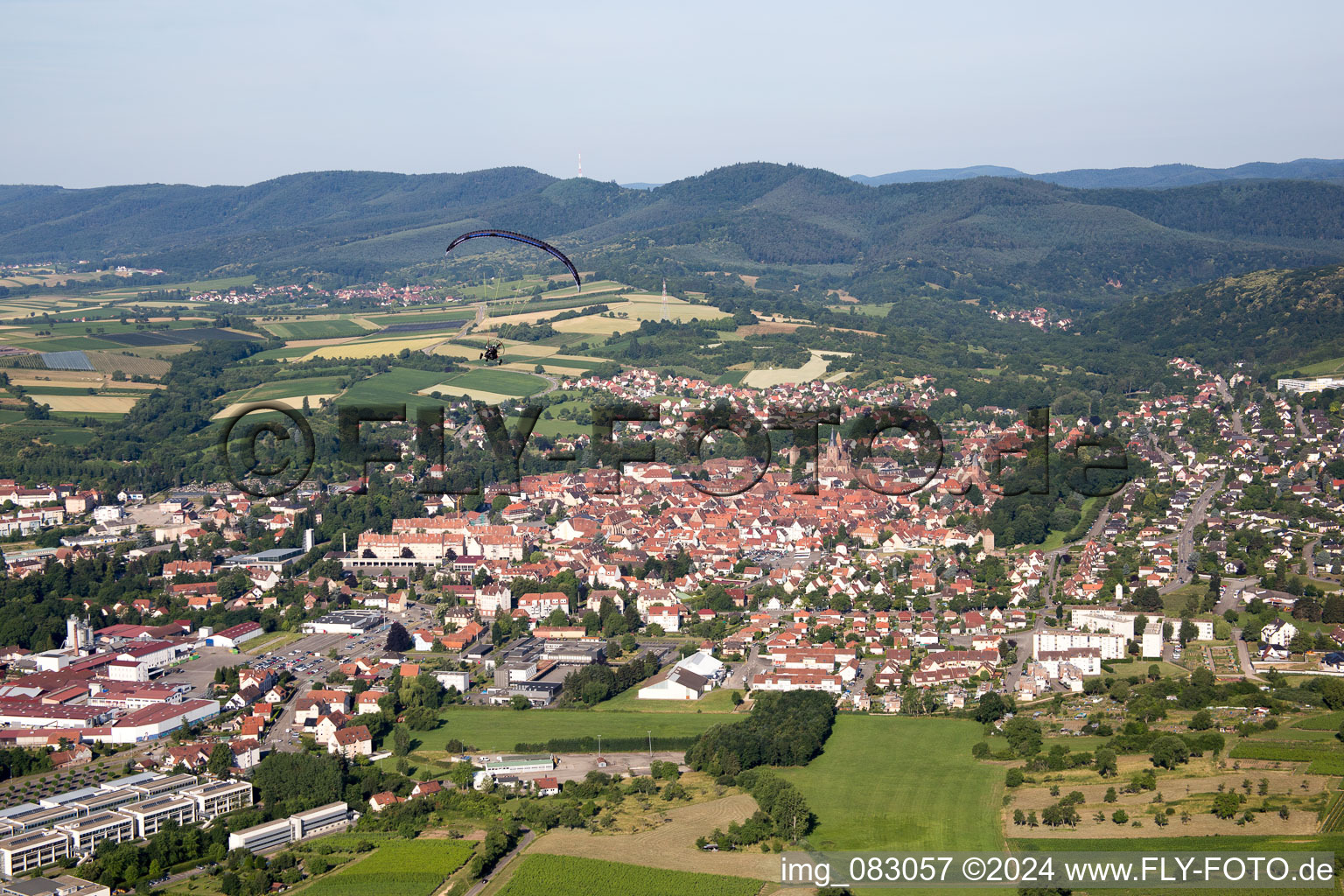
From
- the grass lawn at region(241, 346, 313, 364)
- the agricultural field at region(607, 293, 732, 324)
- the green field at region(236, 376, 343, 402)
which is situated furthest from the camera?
the agricultural field at region(607, 293, 732, 324)

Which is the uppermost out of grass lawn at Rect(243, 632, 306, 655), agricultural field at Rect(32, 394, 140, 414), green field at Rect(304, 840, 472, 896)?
agricultural field at Rect(32, 394, 140, 414)

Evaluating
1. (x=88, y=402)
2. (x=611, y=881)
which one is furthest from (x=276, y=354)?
(x=611, y=881)

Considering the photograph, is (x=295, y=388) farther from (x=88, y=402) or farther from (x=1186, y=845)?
(x=1186, y=845)

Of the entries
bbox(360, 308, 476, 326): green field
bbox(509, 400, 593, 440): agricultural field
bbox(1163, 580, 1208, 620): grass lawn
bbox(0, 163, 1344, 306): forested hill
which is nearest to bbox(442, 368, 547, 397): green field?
bbox(509, 400, 593, 440): agricultural field

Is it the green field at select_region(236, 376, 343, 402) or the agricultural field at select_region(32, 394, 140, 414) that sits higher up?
the green field at select_region(236, 376, 343, 402)

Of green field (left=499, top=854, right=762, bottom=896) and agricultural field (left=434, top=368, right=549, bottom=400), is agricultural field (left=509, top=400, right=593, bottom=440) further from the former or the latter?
green field (left=499, top=854, right=762, bottom=896)

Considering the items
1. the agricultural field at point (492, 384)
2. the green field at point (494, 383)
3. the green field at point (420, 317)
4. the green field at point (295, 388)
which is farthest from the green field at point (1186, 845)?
the green field at point (420, 317)
